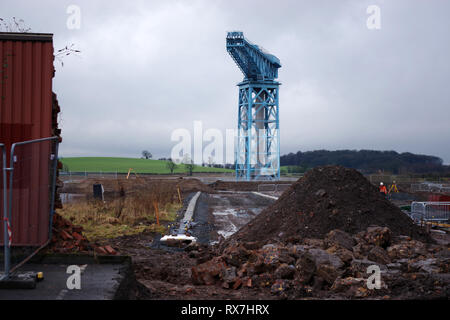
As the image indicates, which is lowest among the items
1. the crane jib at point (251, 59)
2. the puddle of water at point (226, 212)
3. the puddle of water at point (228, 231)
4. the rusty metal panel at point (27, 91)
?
the puddle of water at point (226, 212)

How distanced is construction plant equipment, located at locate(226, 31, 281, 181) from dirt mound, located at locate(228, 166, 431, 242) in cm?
2917

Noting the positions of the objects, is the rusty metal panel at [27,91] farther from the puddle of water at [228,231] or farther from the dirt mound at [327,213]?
the puddle of water at [228,231]

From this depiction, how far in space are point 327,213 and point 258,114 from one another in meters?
33.1

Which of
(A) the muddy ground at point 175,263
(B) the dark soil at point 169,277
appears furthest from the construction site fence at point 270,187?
(B) the dark soil at point 169,277

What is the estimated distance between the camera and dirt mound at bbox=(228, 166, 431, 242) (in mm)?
10289

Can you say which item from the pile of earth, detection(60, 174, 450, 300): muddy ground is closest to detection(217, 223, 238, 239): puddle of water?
detection(60, 174, 450, 300): muddy ground

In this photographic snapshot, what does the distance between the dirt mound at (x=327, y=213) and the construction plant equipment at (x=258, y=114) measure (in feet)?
95.7

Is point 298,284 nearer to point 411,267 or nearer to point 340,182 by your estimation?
point 411,267

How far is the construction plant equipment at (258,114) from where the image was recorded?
137 ft

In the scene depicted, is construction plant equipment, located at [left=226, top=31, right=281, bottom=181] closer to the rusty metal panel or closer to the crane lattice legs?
the crane lattice legs
